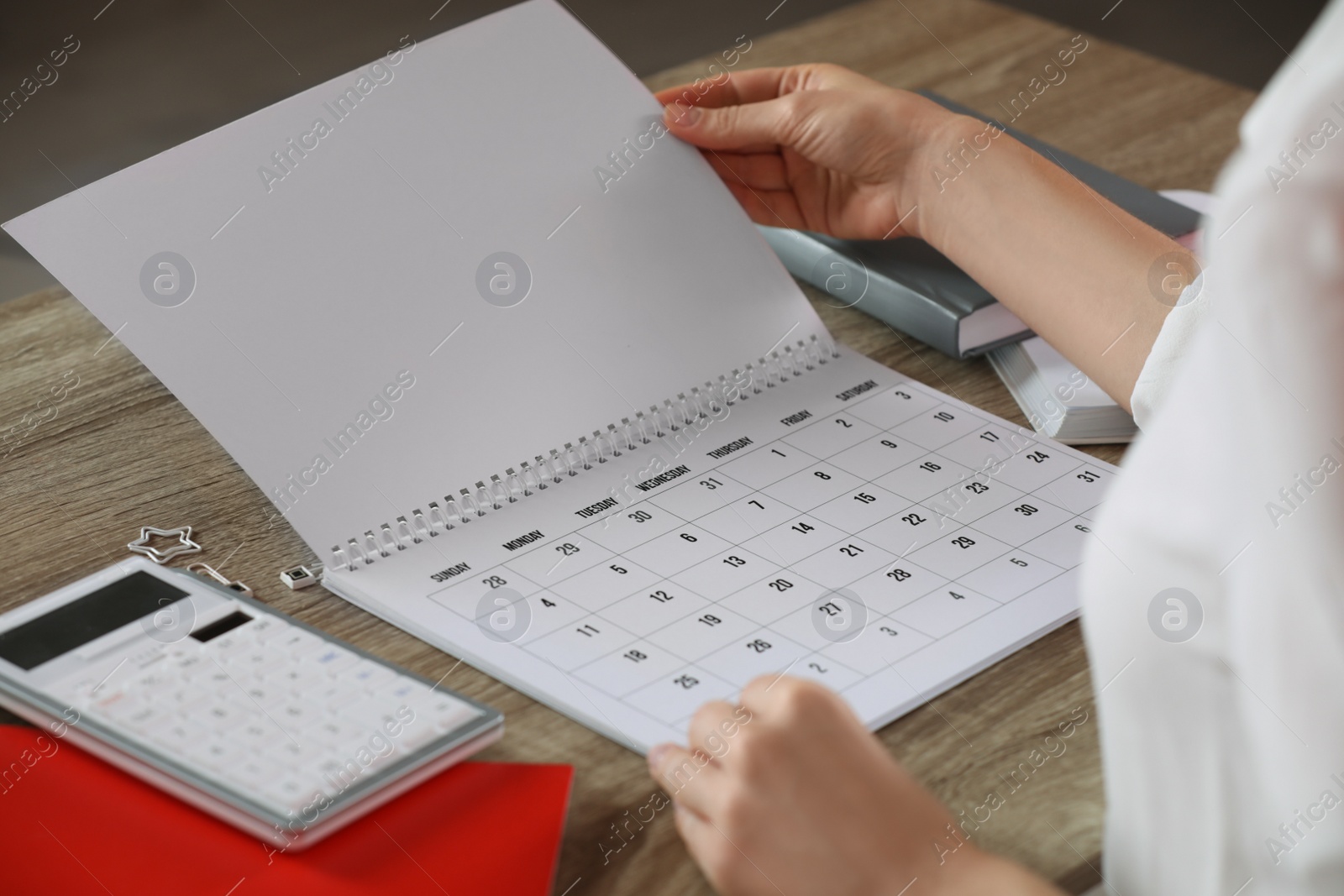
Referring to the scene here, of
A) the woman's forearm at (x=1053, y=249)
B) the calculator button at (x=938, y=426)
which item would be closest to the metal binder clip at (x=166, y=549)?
the calculator button at (x=938, y=426)

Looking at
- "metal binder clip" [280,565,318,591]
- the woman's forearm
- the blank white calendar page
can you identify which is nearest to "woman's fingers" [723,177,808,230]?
the woman's forearm

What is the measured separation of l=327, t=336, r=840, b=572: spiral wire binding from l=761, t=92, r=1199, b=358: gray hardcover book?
7cm

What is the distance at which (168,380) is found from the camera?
2.33 ft

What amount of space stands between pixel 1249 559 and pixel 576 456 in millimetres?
448

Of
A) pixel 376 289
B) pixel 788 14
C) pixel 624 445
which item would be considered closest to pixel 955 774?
pixel 624 445

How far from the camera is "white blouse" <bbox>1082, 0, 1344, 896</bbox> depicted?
41 cm

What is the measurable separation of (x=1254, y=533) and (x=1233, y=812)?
0.41 ft

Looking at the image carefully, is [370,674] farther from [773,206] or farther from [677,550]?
[773,206]

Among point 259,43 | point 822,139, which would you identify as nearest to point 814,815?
point 822,139

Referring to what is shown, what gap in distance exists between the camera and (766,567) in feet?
2.34

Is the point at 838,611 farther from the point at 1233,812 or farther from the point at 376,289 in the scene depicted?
the point at 376,289

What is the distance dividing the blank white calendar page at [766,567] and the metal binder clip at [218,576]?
0.16ft

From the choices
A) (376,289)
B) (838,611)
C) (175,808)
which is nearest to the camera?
(175,808)

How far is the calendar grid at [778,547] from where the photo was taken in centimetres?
65
